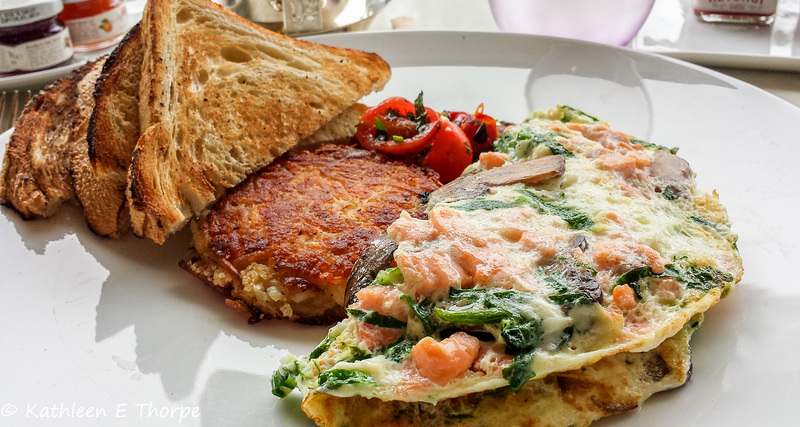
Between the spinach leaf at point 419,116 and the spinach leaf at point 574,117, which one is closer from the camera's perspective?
the spinach leaf at point 574,117

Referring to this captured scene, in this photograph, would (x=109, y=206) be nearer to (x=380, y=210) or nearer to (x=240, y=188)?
(x=240, y=188)

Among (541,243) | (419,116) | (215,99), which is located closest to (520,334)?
(541,243)

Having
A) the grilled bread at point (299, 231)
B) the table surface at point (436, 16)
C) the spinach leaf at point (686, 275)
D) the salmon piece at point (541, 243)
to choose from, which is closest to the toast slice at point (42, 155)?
the grilled bread at point (299, 231)

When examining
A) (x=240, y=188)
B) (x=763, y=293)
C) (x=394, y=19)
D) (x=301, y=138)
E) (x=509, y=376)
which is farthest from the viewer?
(x=394, y=19)

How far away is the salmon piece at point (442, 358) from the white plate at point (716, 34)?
3.71 meters

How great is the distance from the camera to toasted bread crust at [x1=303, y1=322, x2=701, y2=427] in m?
1.99

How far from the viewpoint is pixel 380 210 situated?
297cm

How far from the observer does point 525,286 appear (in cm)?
202

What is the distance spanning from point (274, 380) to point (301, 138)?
162 centimetres

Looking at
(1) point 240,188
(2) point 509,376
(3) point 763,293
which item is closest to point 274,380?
(2) point 509,376

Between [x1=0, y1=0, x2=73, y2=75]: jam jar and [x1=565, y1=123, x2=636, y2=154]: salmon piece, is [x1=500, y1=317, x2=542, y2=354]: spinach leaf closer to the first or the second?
[x1=565, y1=123, x2=636, y2=154]: salmon piece

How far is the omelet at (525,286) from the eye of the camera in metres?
1.88

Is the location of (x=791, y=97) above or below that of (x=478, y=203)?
below

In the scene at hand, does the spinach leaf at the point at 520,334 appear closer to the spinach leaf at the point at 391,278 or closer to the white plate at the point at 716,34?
the spinach leaf at the point at 391,278
